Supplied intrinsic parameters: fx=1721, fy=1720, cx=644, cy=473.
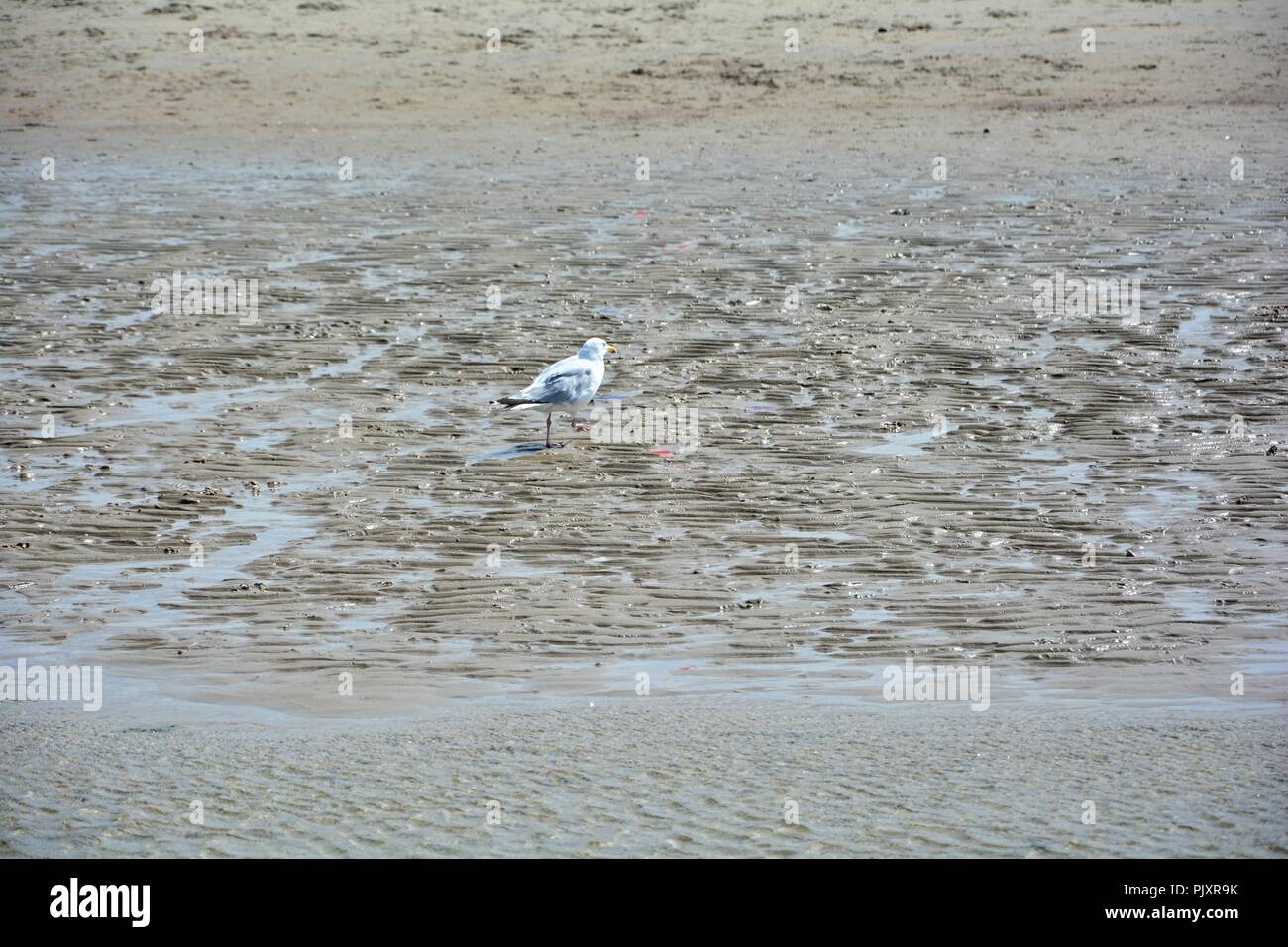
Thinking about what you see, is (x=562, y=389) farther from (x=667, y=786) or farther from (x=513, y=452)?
(x=667, y=786)

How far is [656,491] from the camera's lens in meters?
9.93

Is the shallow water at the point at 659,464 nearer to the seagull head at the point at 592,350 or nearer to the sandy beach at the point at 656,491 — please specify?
the sandy beach at the point at 656,491

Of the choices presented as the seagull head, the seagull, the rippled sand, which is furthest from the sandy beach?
the seagull head

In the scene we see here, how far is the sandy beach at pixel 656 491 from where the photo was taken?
627 cm

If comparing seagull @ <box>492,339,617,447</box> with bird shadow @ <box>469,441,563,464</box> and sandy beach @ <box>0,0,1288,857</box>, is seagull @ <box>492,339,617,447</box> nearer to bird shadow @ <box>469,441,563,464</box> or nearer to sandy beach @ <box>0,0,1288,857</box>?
bird shadow @ <box>469,441,563,464</box>

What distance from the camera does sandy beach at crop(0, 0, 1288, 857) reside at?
20.6ft

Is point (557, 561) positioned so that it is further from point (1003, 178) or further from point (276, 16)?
point (276, 16)

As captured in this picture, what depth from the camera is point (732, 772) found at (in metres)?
6.36

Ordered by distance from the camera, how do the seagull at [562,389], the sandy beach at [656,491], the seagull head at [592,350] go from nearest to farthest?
the sandy beach at [656,491] < the seagull at [562,389] < the seagull head at [592,350]

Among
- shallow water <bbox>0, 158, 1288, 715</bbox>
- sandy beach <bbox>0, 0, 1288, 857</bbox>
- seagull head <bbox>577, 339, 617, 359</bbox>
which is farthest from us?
seagull head <bbox>577, 339, 617, 359</bbox>

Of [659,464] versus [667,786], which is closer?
[667,786]

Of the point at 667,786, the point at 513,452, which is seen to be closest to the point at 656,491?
the point at 513,452

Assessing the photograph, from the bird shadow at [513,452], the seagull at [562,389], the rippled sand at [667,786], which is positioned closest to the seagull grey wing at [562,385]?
the seagull at [562,389]

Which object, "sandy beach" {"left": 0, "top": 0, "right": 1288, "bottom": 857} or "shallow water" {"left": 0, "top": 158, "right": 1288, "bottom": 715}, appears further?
"shallow water" {"left": 0, "top": 158, "right": 1288, "bottom": 715}
